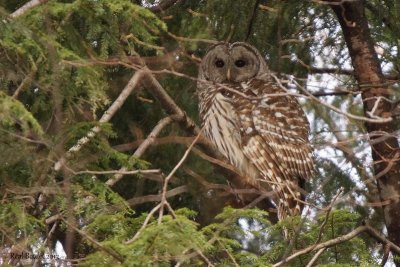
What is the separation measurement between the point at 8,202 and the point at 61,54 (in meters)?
0.76

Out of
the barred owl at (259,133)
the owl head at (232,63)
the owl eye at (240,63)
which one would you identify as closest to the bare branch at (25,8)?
the barred owl at (259,133)

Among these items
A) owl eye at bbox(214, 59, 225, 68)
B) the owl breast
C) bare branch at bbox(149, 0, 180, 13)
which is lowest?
the owl breast

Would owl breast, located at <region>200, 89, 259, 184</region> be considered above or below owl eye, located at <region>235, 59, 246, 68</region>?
below

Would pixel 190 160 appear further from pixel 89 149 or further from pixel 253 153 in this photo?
pixel 89 149

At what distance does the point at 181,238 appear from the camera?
4203 millimetres

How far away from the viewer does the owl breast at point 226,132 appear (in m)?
6.98

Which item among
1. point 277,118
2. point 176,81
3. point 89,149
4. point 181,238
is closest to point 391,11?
point 277,118

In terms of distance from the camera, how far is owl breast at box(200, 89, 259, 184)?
6977 millimetres

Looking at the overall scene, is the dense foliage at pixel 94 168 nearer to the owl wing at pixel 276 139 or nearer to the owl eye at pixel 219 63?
the owl wing at pixel 276 139

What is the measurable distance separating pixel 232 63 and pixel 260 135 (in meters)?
0.93

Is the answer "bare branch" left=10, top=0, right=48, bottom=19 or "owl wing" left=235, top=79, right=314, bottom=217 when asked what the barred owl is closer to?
"owl wing" left=235, top=79, right=314, bottom=217

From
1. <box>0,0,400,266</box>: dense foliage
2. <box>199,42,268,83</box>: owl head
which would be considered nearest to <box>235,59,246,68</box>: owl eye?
<box>199,42,268,83</box>: owl head

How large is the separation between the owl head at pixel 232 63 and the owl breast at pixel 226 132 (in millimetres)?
388

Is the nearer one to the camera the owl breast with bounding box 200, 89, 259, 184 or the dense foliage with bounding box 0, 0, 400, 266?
the dense foliage with bounding box 0, 0, 400, 266
